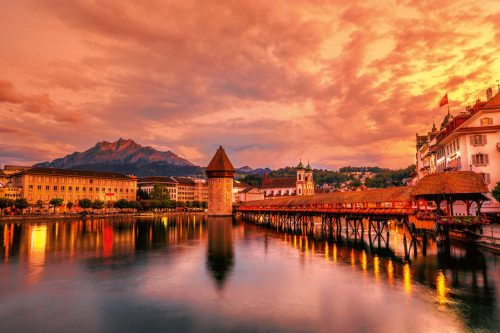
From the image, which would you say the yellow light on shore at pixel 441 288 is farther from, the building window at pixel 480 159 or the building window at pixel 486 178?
the building window at pixel 480 159

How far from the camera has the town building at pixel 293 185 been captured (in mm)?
155500

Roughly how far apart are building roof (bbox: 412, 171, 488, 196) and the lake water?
556cm

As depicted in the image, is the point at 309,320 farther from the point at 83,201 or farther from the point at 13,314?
the point at 83,201

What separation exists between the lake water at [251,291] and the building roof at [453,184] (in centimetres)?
556

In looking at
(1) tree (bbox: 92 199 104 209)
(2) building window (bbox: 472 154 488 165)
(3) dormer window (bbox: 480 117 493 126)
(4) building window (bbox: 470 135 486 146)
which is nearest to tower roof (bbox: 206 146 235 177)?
(1) tree (bbox: 92 199 104 209)

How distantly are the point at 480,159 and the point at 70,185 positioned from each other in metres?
123

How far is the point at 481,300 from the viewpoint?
1870cm

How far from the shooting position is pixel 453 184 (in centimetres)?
3341

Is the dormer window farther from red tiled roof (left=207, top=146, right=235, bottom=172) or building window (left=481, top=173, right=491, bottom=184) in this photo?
red tiled roof (left=207, top=146, right=235, bottom=172)

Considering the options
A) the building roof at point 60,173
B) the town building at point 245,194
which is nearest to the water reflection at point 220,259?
the building roof at point 60,173

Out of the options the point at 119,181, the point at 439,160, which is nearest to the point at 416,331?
the point at 439,160

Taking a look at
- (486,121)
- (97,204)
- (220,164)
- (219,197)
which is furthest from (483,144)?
(97,204)

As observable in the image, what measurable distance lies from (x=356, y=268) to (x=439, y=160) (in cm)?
3768

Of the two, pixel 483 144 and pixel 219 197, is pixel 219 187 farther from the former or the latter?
pixel 483 144
